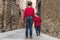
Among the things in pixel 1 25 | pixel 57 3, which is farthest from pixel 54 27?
pixel 1 25

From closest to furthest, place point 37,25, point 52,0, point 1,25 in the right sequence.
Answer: point 37,25 → point 52,0 → point 1,25

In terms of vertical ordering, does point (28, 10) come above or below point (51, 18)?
above

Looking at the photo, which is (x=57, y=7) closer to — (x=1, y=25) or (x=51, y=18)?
(x=51, y=18)

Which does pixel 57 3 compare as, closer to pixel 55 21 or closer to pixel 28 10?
pixel 55 21

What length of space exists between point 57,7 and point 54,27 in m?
1.33

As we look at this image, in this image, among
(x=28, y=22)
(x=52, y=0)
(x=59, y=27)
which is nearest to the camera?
(x=28, y=22)

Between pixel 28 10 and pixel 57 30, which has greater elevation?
pixel 28 10

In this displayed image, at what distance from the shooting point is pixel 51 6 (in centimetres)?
1661

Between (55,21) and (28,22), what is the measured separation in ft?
20.4

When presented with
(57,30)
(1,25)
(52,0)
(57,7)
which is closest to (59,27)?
(57,30)

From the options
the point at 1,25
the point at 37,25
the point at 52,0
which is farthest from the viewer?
the point at 1,25

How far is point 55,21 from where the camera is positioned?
615 inches

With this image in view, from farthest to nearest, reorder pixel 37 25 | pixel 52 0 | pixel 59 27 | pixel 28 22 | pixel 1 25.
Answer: pixel 1 25 → pixel 52 0 → pixel 59 27 → pixel 37 25 → pixel 28 22

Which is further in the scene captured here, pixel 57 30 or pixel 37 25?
pixel 57 30
